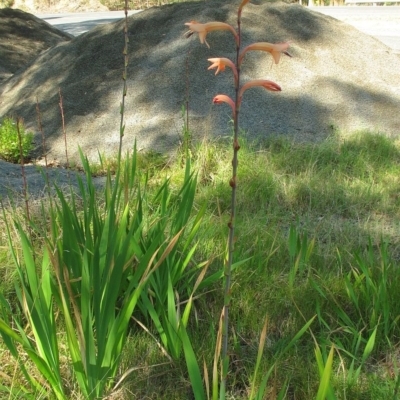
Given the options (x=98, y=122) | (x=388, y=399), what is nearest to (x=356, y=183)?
(x=388, y=399)

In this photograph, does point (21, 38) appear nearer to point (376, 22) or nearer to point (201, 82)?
point (201, 82)

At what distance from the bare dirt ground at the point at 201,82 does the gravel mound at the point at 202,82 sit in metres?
0.01

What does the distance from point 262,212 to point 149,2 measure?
22253 millimetres

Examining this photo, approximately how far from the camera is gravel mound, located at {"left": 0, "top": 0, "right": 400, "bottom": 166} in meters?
4.92

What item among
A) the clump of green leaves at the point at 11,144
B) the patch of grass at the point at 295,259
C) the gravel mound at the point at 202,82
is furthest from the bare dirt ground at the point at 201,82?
the patch of grass at the point at 295,259

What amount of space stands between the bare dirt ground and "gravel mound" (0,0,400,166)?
0.04 feet

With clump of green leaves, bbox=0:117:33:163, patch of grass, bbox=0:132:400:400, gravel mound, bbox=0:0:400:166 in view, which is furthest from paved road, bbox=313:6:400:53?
clump of green leaves, bbox=0:117:33:163

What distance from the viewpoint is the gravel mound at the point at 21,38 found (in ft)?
30.5

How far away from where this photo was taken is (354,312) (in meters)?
2.40

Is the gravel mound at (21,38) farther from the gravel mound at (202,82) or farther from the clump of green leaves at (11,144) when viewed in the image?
the clump of green leaves at (11,144)

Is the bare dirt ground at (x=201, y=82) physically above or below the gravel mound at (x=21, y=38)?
above

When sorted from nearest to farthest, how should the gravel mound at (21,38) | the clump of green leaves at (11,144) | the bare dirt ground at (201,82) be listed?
1. the clump of green leaves at (11,144)
2. the bare dirt ground at (201,82)
3. the gravel mound at (21,38)

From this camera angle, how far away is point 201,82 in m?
5.30

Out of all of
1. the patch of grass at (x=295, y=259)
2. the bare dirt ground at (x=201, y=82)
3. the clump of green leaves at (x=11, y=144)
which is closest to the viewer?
the patch of grass at (x=295, y=259)
